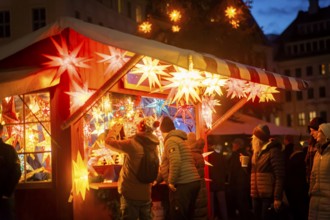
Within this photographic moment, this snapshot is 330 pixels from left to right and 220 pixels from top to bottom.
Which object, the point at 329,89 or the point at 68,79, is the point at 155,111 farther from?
the point at 329,89

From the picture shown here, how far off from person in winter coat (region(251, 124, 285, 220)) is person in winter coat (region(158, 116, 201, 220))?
38.4 inches

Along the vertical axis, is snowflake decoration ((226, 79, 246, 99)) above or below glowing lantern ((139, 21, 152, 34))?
below

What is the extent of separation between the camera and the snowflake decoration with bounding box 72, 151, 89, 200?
27.2 ft

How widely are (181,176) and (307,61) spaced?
61.0m

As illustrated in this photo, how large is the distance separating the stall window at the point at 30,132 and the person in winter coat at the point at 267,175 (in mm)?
3198

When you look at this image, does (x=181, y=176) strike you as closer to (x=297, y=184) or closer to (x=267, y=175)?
(x=267, y=175)

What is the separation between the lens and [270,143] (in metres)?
8.40

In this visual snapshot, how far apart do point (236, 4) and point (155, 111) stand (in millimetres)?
11335

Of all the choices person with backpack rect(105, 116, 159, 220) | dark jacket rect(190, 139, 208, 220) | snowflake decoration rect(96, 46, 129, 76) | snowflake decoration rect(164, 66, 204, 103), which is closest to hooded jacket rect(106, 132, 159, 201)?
person with backpack rect(105, 116, 159, 220)

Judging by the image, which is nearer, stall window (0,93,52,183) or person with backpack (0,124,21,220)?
person with backpack (0,124,21,220)

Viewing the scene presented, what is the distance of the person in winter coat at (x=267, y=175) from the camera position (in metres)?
8.18

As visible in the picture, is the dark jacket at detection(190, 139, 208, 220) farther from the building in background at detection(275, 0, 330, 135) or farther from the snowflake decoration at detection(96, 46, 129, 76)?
the building in background at detection(275, 0, 330, 135)

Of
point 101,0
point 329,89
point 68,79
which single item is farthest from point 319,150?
point 329,89

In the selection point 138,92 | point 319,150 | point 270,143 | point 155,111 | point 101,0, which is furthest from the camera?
point 101,0
